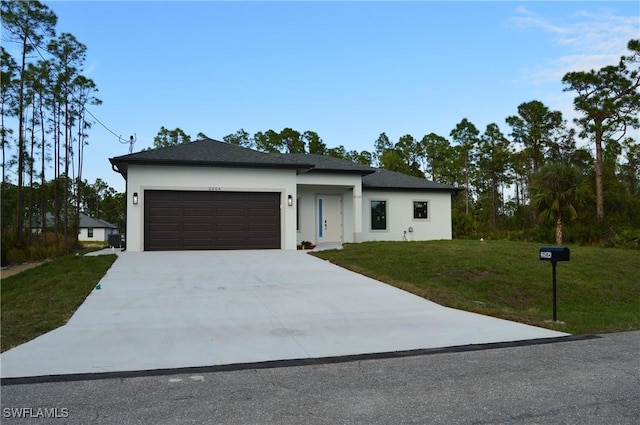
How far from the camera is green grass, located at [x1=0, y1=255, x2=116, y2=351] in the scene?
22.1ft

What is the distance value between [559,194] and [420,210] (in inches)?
264

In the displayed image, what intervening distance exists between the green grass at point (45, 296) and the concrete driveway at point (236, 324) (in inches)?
10.2

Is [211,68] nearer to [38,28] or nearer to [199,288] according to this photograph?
[38,28]

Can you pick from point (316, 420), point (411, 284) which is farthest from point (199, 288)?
point (316, 420)

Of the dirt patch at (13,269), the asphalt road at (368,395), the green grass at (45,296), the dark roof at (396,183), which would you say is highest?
the dark roof at (396,183)

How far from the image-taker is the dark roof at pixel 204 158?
1580cm

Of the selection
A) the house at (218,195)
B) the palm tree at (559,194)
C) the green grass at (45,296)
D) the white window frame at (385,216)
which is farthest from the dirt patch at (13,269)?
the palm tree at (559,194)

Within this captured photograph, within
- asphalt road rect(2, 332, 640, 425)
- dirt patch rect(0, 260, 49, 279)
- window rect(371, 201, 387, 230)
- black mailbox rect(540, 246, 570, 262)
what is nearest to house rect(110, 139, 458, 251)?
window rect(371, 201, 387, 230)

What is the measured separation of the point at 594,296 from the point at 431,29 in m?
9.56

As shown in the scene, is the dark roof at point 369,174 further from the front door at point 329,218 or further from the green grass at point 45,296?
the green grass at point 45,296

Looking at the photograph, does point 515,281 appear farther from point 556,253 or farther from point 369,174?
point 369,174

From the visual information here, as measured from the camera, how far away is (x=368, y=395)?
4.20 metres

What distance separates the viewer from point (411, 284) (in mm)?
10859

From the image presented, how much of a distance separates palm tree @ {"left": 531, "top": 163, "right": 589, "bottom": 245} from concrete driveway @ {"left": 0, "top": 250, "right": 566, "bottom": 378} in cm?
1513
